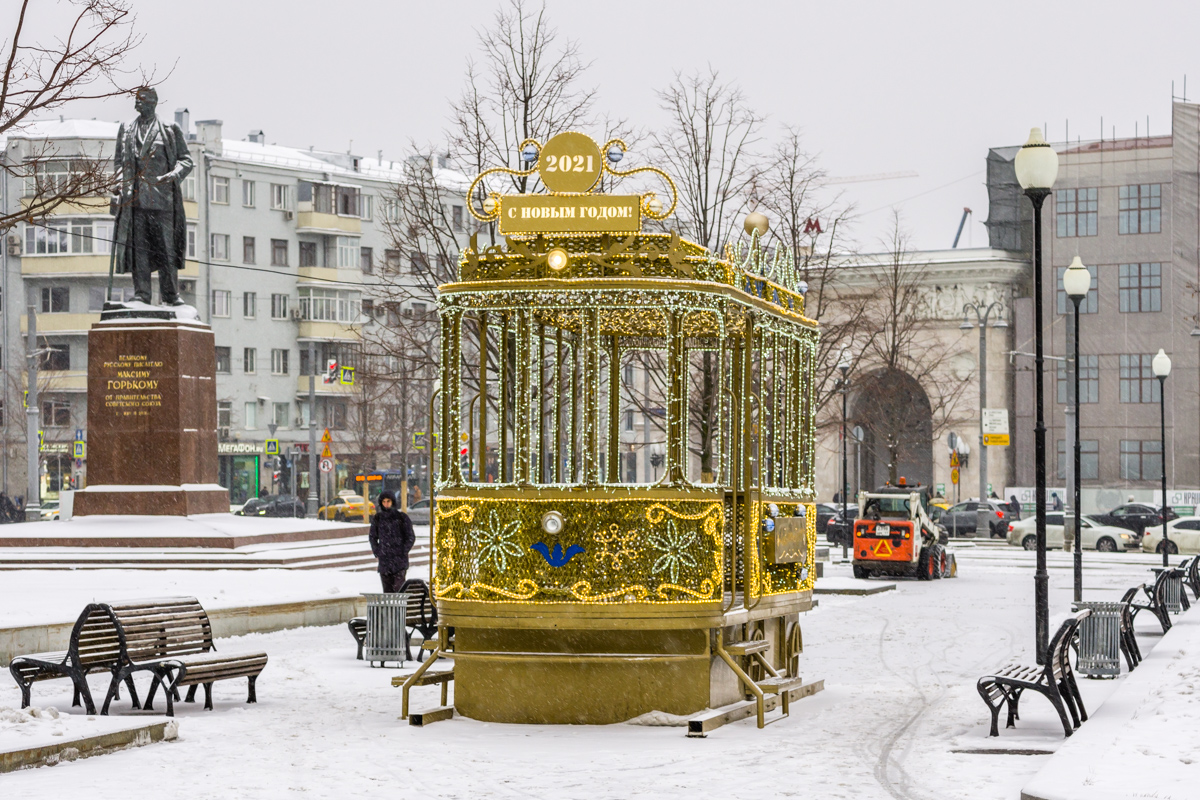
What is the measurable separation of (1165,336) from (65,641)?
64.6 meters

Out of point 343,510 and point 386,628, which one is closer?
point 386,628

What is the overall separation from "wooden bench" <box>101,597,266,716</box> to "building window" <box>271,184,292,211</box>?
71.5 m

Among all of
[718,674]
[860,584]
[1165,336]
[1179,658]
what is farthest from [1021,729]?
[1165,336]

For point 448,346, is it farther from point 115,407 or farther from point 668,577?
point 115,407

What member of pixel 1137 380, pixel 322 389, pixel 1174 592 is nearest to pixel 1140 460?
pixel 1137 380

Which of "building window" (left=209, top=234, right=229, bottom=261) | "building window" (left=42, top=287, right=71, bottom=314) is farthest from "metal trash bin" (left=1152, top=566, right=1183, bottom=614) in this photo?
"building window" (left=42, top=287, right=71, bottom=314)

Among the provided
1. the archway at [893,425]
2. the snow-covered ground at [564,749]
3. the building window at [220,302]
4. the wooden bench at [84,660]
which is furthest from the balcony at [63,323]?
the wooden bench at [84,660]

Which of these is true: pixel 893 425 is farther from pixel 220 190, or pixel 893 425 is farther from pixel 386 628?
pixel 220 190

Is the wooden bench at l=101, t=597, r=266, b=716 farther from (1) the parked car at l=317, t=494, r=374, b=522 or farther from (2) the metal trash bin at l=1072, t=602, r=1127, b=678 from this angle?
(1) the parked car at l=317, t=494, r=374, b=522

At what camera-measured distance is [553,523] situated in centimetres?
1287

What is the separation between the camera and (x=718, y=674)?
1348 centimetres

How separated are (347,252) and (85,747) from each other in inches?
3031

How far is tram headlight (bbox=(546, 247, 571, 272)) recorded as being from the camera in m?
13.1

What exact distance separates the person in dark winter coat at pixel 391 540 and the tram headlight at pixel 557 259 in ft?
26.0
